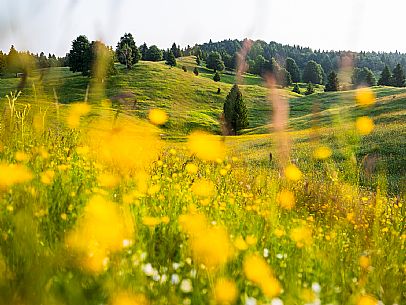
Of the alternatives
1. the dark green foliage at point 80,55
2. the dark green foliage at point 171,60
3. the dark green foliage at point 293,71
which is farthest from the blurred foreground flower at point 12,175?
the dark green foliage at point 293,71

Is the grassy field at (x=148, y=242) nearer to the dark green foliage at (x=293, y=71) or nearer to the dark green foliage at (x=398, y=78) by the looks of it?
the dark green foliage at (x=398, y=78)

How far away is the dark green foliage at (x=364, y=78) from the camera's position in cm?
10093

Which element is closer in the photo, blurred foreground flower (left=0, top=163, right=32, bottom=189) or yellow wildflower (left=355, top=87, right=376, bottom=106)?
blurred foreground flower (left=0, top=163, right=32, bottom=189)

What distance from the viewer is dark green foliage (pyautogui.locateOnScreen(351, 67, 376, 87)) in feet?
331

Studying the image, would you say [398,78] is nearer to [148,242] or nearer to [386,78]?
[386,78]

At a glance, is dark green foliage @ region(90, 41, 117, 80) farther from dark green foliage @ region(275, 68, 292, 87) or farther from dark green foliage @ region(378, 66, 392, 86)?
dark green foliage @ region(275, 68, 292, 87)

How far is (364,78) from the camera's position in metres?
105

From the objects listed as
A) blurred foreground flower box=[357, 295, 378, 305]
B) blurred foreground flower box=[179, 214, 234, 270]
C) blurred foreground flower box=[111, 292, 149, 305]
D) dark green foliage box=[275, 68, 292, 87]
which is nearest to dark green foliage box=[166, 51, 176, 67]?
dark green foliage box=[275, 68, 292, 87]

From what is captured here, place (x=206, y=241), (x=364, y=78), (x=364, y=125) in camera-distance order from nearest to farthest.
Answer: (x=206, y=241) → (x=364, y=125) → (x=364, y=78)

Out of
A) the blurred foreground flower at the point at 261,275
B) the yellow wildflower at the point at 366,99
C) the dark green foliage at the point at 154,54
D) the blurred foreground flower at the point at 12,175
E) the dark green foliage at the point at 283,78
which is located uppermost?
the dark green foliage at the point at 154,54

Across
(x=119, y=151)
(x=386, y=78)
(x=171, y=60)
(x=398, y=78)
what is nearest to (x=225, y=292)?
(x=119, y=151)

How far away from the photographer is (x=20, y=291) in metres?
2.07

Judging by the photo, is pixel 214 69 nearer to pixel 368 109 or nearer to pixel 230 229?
pixel 368 109

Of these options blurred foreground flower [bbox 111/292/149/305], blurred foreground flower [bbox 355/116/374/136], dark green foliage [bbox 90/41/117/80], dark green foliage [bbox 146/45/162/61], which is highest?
dark green foliage [bbox 146/45/162/61]
